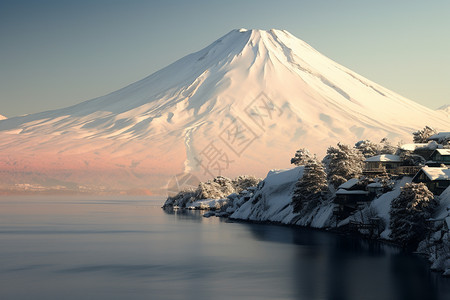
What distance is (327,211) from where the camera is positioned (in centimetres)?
10612

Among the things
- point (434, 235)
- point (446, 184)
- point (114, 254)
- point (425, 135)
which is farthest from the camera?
point (425, 135)

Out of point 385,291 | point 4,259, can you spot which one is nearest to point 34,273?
point 4,259

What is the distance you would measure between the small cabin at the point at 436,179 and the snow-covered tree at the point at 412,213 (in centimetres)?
696

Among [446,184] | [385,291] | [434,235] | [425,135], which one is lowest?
[385,291]

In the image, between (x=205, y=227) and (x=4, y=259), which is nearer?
(x=4, y=259)

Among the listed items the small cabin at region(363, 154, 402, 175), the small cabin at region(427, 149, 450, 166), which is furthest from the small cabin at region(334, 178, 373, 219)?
the small cabin at region(427, 149, 450, 166)

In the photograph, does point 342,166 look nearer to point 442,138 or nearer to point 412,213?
point 442,138

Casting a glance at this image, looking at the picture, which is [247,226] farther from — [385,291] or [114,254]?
[385,291]

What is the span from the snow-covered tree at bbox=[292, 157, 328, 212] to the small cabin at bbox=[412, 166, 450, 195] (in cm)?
2766

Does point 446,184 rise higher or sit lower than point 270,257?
higher

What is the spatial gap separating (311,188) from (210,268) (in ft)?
160

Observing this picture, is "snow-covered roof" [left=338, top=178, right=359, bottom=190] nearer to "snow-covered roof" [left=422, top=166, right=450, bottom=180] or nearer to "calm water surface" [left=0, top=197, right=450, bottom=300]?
"calm water surface" [left=0, top=197, right=450, bottom=300]

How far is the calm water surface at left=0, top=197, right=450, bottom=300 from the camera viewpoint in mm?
49719

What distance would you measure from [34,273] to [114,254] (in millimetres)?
15258
